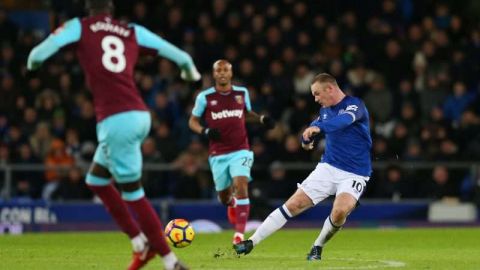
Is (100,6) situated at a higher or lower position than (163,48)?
higher

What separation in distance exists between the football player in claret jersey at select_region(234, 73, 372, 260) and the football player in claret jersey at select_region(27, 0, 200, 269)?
280cm

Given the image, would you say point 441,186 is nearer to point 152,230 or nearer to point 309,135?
point 309,135

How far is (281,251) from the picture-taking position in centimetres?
1382

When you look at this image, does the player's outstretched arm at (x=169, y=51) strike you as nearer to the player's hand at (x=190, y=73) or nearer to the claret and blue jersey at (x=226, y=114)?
the player's hand at (x=190, y=73)

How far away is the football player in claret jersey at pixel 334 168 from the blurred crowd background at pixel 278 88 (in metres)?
7.48

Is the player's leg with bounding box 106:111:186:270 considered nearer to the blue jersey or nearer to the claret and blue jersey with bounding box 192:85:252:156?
the blue jersey

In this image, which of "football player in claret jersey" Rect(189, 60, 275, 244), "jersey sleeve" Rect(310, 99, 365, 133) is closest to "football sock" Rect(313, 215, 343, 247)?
"jersey sleeve" Rect(310, 99, 365, 133)

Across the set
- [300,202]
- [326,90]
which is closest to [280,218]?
[300,202]

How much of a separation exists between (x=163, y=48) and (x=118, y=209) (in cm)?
135

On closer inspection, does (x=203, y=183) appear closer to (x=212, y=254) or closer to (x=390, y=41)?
(x=390, y=41)

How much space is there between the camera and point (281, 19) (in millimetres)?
23250

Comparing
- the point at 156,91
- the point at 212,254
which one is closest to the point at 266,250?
the point at 212,254

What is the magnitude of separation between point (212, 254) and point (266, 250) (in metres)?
1.23

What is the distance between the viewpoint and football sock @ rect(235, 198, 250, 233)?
14142mm
